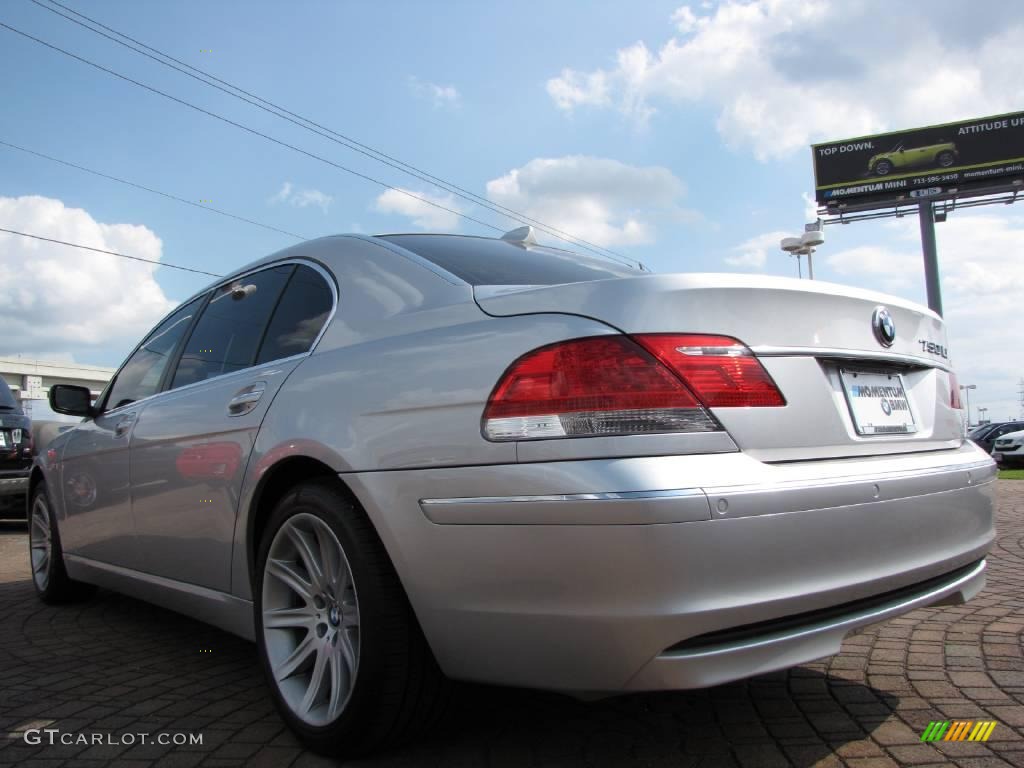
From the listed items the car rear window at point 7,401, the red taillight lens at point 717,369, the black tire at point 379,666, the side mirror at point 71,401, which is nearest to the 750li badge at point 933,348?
the red taillight lens at point 717,369

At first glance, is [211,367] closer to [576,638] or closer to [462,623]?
[462,623]

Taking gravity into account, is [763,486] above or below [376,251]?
below

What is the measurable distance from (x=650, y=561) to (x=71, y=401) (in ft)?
12.5

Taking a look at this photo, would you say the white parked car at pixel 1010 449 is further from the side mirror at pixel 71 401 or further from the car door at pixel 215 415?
the car door at pixel 215 415

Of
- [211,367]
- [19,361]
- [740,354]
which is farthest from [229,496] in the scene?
[19,361]

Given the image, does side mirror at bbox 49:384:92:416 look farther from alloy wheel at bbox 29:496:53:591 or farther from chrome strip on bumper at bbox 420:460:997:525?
chrome strip on bumper at bbox 420:460:997:525

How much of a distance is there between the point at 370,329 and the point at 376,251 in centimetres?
37

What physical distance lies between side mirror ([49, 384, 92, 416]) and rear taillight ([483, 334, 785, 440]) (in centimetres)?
332

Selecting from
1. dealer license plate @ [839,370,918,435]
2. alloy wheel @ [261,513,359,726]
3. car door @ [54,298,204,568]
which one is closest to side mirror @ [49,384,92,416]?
car door @ [54,298,204,568]

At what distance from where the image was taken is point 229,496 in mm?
2760

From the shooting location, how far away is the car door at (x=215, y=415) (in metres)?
2.77

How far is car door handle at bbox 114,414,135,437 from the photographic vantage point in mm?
3695

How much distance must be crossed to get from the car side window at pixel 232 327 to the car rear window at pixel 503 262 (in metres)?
0.60

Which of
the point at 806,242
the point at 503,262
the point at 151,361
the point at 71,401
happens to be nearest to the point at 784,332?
the point at 503,262
